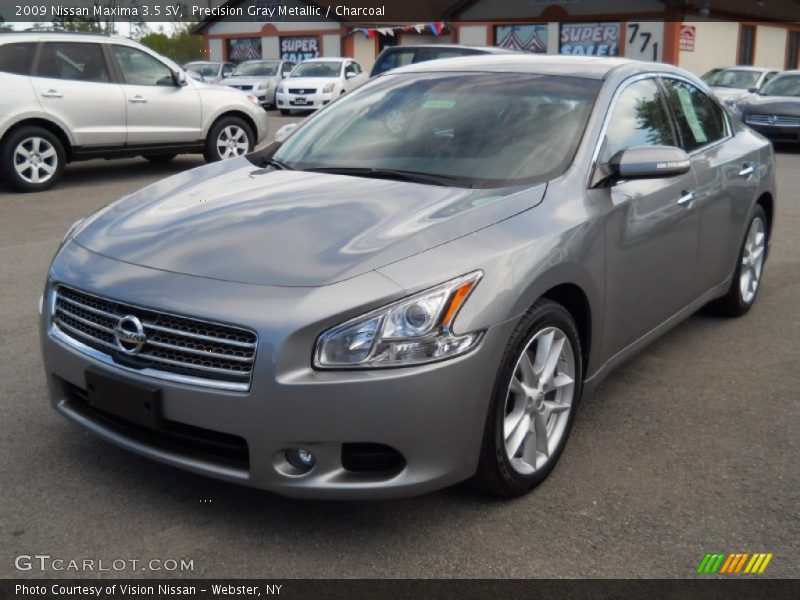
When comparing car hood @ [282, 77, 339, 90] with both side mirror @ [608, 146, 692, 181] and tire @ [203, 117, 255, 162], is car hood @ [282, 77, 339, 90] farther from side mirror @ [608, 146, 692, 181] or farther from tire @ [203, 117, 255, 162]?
side mirror @ [608, 146, 692, 181]

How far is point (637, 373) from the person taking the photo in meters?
4.82

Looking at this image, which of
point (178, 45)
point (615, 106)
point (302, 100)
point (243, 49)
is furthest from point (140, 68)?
point (178, 45)

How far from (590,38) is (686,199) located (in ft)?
106

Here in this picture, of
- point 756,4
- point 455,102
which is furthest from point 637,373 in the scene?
point 756,4

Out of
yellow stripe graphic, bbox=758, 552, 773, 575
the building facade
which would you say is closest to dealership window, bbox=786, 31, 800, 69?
the building facade

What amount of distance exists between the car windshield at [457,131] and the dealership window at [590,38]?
3100 cm

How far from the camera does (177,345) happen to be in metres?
2.97

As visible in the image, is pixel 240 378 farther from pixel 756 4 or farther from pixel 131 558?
pixel 756 4

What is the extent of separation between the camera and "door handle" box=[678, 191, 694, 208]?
4399 millimetres

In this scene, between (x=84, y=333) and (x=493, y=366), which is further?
(x=84, y=333)

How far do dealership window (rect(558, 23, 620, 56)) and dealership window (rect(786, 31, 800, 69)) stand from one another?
1133cm

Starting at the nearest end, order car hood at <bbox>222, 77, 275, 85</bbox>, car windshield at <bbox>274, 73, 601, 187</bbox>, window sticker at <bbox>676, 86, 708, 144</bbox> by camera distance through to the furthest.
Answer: car windshield at <bbox>274, 73, 601, 187</bbox> < window sticker at <bbox>676, 86, 708, 144</bbox> < car hood at <bbox>222, 77, 275, 85</bbox>

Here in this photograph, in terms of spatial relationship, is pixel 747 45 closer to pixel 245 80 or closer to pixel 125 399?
pixel 245 80

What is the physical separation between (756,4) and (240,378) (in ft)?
133
